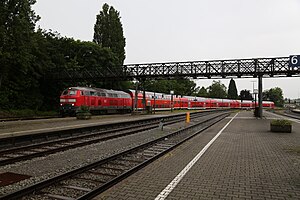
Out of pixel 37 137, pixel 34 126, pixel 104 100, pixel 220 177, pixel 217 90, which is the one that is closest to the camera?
pixel 220 177

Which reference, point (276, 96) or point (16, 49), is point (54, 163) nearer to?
point (16, 49)

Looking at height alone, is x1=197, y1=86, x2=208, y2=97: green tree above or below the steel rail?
above

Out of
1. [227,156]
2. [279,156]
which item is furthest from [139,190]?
[279,156]

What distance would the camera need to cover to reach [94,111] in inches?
1243

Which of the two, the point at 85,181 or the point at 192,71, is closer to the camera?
the point at 85,181

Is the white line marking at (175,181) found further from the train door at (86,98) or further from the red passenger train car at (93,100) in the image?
the train door at (86,98)

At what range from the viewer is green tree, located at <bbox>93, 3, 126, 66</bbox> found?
172ft

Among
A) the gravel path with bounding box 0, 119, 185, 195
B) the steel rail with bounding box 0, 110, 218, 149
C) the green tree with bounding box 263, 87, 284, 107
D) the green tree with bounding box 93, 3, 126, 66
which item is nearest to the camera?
the gravel path with bounding box 0, 119, 185, 195

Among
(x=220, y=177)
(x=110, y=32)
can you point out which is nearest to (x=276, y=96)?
(x=110, y=32)

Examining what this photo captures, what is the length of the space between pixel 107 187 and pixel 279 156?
6670 mm

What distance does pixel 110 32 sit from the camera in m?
52.4

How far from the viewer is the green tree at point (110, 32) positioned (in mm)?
52375

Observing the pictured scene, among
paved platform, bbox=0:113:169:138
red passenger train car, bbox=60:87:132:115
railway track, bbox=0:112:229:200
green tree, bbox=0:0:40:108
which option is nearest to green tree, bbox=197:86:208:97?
red passenger train car, bbox=60:87:132:115

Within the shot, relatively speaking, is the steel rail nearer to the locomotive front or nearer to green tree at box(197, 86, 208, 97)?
the locomotive front
